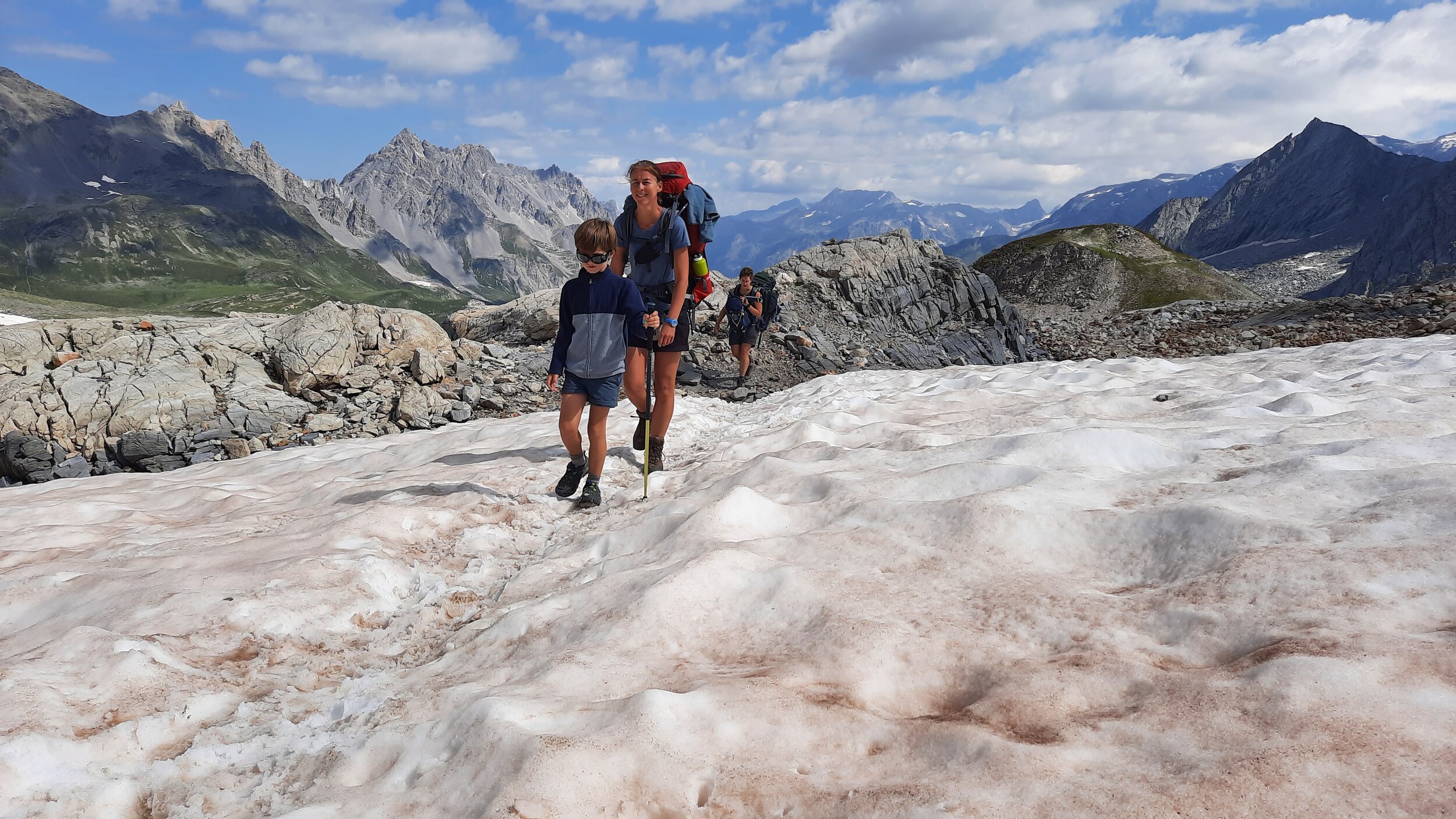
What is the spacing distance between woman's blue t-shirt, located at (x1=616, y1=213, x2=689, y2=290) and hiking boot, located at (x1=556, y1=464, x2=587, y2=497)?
7.98ft

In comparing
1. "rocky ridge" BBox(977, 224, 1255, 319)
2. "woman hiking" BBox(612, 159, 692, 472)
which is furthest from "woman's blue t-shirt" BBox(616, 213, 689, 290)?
"rocky ridge" BBox(977, 224, 1255, 319)

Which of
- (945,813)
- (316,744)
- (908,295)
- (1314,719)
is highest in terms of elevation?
(908,295)

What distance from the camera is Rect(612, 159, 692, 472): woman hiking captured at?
892cm

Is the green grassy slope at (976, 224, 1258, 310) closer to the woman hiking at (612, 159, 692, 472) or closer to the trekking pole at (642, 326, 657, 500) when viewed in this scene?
the woman hiking at (612, 159, 692, 472)

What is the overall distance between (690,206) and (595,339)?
2.62 metres

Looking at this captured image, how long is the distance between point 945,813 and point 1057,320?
45602 mm

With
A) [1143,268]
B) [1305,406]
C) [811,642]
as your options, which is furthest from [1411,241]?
[811,642]

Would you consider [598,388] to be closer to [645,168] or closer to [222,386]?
[645,168]

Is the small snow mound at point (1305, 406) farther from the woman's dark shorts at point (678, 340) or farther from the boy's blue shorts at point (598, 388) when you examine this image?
the boy's blue shorts at point (598, 388)

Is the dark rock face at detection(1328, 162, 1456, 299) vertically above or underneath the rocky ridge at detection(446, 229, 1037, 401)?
above

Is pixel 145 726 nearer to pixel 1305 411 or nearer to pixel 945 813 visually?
pixel 945 813

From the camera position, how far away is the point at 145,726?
3.93 metres

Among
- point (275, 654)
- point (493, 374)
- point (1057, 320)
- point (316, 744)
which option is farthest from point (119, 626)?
point (1057, 320)

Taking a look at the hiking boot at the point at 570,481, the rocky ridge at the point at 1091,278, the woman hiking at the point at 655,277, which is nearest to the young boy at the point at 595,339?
the hiking boot at the point at 570,481
